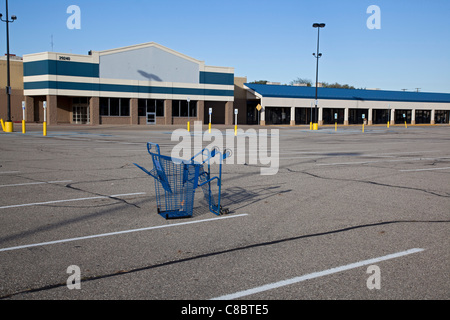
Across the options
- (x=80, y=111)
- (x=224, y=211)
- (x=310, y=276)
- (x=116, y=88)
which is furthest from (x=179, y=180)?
(x=80, y=111)

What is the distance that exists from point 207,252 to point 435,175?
353 inches

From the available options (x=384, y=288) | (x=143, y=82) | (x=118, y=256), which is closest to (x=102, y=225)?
(x=118, y=256)

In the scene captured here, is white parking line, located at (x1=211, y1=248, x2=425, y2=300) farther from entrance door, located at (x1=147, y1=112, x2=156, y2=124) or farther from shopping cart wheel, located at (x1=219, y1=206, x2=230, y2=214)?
entrance door, located at (x1=147, y1=112, x2=156, y2=124)

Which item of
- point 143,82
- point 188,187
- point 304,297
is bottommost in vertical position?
point 304,297

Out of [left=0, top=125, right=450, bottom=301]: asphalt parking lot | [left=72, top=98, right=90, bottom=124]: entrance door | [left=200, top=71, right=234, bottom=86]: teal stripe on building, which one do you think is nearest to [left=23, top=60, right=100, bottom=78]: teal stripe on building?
[left=72, top=98, right=90, bottom=124]: entrance door

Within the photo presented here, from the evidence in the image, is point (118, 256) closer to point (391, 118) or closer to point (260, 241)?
point (260, 241)

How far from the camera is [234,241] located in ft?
19.0

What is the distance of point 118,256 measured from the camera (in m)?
5.16

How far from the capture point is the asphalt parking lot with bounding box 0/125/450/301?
427 cm

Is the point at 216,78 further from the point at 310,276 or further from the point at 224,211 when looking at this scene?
the point at 310,276

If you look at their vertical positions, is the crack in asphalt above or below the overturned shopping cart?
below

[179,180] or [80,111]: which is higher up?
[80,111]

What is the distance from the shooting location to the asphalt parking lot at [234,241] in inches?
168

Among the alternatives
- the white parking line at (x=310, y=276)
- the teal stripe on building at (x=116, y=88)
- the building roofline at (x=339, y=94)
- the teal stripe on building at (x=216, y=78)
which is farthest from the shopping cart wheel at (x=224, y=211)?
the building roofline at (x=339, y=94)
